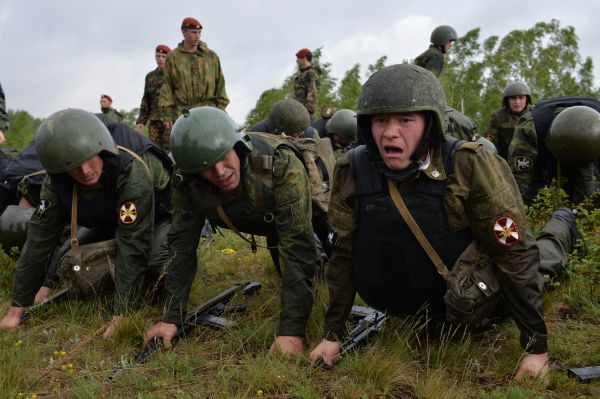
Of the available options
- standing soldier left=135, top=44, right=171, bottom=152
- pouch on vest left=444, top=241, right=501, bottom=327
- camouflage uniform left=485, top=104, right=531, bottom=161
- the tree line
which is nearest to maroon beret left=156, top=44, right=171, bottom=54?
standing soldier left=135, top=44, right=171, bottom=152

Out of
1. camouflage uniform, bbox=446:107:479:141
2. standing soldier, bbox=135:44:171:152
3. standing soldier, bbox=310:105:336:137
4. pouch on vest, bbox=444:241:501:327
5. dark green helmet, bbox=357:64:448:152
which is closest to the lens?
dark green helmet, bbox=357:64:448:152

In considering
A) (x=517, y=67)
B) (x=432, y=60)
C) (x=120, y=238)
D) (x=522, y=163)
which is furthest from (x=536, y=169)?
(x=517, y=67)

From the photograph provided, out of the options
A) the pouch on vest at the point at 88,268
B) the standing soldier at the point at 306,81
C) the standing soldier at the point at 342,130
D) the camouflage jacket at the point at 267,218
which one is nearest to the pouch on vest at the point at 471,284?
the camouflage jacket at the point at 267,218

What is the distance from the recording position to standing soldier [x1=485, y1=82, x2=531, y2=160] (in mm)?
9500

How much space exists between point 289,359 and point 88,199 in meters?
1.97

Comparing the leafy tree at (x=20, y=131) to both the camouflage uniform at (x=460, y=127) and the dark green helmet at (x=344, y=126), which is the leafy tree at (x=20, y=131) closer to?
the dark green helmet at (x=344, y=126)

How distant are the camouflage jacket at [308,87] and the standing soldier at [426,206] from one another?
7284 millimetres

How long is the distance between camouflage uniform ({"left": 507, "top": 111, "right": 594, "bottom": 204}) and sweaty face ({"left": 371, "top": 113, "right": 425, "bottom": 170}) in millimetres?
3366

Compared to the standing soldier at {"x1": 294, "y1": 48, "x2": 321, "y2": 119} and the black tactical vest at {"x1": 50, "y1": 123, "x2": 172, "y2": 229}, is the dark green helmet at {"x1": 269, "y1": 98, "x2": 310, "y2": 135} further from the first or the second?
the standing soldier at {"x1": 294, "y1": 48, "x2": 321, "y2": 119}

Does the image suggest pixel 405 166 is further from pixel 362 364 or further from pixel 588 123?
pixel 588 123

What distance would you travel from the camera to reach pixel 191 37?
26.1ft

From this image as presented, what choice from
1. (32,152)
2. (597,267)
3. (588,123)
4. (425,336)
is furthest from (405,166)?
(32,152)

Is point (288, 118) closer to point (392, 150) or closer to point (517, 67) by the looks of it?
point (392, 150)

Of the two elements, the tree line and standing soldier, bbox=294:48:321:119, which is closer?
standing soldier, bbox=294:48:321:119
